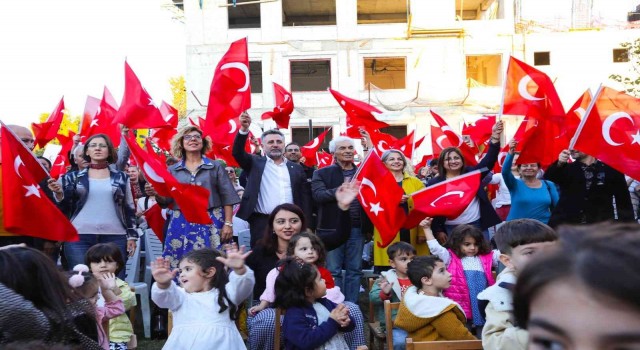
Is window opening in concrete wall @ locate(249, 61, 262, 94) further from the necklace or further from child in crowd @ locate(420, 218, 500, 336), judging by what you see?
child in crowd @ locate(420, 218, 500, 336)

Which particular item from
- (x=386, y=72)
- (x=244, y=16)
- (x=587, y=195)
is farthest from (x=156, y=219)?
(x=386, y=72)

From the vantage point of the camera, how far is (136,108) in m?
8.21

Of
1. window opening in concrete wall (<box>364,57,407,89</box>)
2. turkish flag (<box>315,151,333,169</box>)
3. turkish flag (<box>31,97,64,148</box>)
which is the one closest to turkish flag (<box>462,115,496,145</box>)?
turkish flag (<box>315,151,333,169</box>)

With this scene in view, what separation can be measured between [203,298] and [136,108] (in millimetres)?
4191

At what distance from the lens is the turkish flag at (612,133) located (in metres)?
6.57

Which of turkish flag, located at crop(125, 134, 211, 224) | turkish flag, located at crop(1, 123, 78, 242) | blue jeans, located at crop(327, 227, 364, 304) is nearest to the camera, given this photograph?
turkish flag, located at crop(1, 123, 78, 242)

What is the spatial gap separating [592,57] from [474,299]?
884 inches

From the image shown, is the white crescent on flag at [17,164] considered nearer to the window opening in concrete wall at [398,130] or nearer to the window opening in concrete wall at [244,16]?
the window opening in concrete wall at [398,130]

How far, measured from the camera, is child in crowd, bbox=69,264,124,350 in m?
3.73

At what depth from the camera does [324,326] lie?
4535mm

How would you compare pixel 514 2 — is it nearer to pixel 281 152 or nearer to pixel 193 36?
pixel 193 36

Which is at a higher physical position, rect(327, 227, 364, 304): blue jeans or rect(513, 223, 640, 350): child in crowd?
rect(513, 223, 640, 350): child in crowd

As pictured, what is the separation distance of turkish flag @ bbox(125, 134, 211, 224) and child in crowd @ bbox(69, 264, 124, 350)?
1.11 meters

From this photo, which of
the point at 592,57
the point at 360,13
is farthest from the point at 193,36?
the point at 592,57
